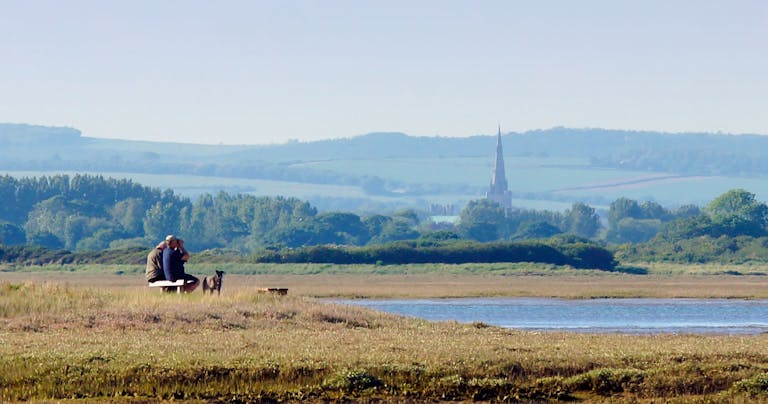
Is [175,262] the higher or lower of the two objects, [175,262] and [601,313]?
the higher

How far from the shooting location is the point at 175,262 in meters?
31.6

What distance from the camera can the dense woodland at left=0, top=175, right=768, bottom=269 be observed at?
112 m

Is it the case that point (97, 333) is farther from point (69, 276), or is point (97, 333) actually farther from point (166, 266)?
point (69, 276)

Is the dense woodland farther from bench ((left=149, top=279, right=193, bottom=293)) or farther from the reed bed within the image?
the reed bed

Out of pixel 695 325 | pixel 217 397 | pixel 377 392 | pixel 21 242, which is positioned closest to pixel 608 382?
pixel 377 392

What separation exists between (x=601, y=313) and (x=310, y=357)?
2646 cm

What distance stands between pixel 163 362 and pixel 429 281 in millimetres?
58356

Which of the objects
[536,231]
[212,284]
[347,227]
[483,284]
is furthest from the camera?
[536,231]

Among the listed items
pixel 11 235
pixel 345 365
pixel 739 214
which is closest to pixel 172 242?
pixel 345 365

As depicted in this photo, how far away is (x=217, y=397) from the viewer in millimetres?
20125

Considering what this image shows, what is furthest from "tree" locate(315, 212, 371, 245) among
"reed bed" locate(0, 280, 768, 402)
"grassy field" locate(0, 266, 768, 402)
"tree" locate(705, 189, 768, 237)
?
"reed bed" locate(0, 280, 768, 402)

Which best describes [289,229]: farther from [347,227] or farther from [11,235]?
[11,235]

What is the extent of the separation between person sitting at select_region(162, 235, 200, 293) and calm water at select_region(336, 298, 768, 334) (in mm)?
9111

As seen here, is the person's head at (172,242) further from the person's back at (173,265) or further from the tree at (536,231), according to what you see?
the tree at (536,231)
